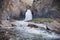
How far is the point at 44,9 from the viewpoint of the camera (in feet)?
72.8

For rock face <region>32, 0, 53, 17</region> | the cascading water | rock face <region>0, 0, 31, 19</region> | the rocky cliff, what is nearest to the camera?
the cascading water

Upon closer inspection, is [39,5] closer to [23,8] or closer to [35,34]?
[23,8]

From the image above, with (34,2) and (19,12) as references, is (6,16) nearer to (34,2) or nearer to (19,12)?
(19,12)

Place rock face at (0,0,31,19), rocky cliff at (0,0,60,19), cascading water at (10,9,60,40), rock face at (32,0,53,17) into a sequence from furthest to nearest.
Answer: rock face at (32,0,53,17) < rocky cliff at (0,0,60,19) < rock face at (0,0,31,19) < cascading water at (10,9,60,40)

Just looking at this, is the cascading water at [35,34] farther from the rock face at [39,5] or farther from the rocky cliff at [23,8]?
the rock face at [39,5]

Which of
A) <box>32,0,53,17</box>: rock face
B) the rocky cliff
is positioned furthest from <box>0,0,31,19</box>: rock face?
<box>32,0,53,17</box>: rock face

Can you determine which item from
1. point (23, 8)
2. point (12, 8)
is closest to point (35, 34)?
point (12, 8)

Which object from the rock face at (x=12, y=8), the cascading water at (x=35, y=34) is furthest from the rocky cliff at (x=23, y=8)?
the cascading water at (x=35, y=34)

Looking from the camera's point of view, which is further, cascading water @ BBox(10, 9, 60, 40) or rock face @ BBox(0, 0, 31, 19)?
rock face @ BBox(0, 0, 31, 19)

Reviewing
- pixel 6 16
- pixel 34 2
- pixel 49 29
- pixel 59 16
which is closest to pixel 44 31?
pixel 49 29

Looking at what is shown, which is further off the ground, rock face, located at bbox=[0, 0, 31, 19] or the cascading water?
rock face, located at bbox=[0, 0, 31, 19]

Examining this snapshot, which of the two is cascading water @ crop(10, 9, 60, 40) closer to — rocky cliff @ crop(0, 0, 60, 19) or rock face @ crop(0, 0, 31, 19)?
rock face @ crop(0, 0, 31, 19)

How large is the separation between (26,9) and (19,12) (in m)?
1.50

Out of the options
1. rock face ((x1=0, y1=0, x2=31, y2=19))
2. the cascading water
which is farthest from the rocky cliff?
the cascading water
